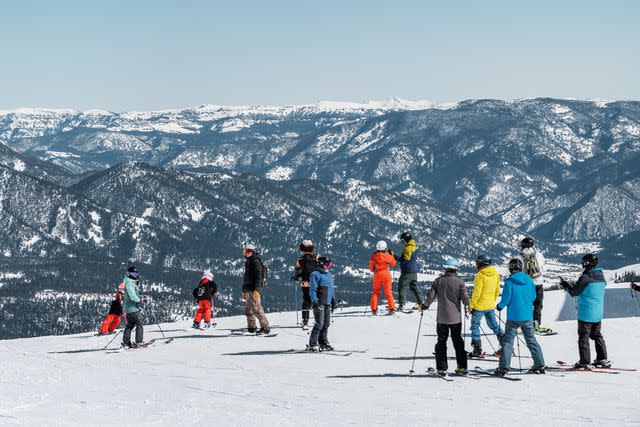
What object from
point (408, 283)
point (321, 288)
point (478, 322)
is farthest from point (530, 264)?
point (408, 283)

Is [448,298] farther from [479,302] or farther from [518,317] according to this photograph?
[479,302]

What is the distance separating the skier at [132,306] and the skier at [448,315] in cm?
954

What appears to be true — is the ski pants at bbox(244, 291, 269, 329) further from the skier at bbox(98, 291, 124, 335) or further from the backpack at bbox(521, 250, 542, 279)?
the backpack at bbox(521, 250, 542, 279)

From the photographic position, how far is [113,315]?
92.7ft

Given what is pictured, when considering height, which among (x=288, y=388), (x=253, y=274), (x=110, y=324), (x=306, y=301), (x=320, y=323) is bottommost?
(x=288, y=388)

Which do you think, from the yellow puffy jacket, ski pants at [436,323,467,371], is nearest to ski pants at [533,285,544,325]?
the yellow puffy jacket

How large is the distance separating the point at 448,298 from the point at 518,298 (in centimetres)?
156

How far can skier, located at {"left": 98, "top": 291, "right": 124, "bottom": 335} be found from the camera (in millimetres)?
28016

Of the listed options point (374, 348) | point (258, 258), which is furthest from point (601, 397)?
point (258, 258)

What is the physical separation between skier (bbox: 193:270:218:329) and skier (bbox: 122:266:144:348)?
4066mm

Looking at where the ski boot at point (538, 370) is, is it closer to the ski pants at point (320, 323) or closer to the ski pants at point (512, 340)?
the ski pants at point (512, 340)

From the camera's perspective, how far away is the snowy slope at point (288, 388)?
1314 cm

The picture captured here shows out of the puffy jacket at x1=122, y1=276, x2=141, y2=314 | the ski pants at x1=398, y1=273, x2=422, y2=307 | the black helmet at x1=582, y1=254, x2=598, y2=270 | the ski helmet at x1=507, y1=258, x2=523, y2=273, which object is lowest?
the puffy jacket at x1=122, y1=276, x2=141, y2=314

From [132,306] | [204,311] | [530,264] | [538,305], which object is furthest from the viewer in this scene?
[204,311]
